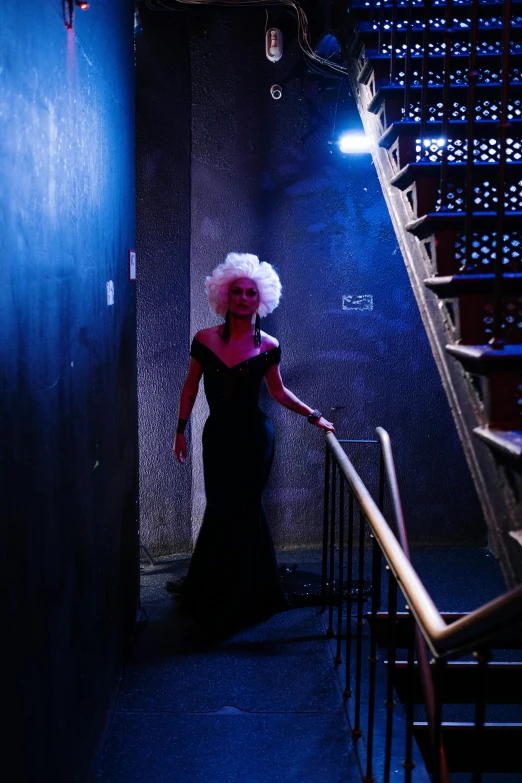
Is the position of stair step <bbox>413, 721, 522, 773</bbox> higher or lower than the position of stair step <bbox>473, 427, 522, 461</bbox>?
lower

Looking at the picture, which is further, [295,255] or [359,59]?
[295,255]

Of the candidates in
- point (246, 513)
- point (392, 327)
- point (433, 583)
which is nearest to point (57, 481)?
point (246, 513)

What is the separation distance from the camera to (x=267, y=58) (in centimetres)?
551

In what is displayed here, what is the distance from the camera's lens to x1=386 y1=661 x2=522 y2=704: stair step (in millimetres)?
4164

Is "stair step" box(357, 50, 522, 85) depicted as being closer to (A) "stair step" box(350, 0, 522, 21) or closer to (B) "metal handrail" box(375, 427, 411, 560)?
(A) "stair step" box(350, 0, 522, 21)

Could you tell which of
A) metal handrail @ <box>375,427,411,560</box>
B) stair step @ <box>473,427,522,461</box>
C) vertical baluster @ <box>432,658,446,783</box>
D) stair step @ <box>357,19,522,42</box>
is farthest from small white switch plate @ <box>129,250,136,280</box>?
vertical baluster @ <box>432,658,446,783</box>

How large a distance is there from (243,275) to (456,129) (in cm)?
148

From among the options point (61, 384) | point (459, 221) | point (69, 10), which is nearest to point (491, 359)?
point (459, 221)

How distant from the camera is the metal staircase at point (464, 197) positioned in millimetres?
2375

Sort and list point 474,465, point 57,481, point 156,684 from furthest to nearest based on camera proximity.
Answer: point 156,684 → point 474,465 → point 57,481

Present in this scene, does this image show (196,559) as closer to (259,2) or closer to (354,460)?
(354,460)

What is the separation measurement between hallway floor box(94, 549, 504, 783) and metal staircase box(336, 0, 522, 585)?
1276 millimetres

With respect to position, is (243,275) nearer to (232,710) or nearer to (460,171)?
(460,171)

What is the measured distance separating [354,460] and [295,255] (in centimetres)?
156
